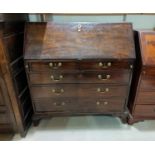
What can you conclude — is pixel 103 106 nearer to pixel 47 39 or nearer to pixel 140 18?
pixel 47 39

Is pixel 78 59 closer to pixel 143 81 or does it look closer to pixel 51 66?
pixel 51 66

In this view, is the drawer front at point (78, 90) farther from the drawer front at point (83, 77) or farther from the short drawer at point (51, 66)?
the short drawer at point (51, 66)

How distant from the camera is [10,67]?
4.53 ft

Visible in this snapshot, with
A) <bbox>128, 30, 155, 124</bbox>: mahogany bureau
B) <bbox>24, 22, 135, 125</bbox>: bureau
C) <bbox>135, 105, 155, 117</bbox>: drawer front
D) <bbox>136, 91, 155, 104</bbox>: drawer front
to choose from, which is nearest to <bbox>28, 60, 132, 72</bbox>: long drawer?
<bbox>24, 22, 135, 125</bbox>: bureau

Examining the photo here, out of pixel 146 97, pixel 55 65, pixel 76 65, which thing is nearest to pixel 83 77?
pixel 76 65

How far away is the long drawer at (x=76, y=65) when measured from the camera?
1.47 m

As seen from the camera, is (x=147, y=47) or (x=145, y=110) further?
(x=145, y=110)

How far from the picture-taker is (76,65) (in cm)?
149

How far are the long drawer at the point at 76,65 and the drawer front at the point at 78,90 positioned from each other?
185mm

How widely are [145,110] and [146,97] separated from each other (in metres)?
0.17

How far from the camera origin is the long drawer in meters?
1.47
